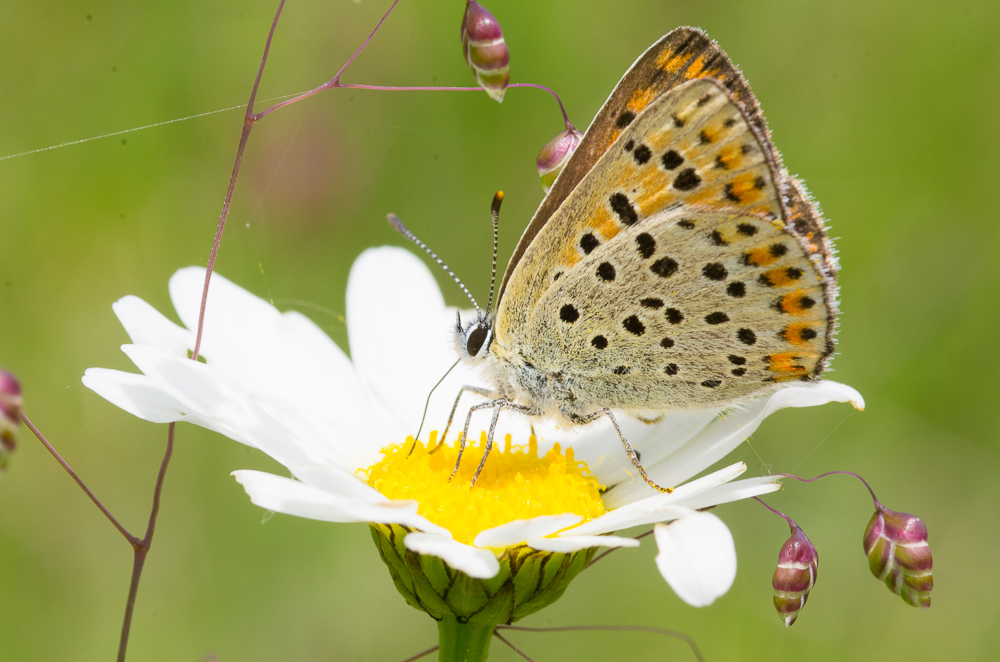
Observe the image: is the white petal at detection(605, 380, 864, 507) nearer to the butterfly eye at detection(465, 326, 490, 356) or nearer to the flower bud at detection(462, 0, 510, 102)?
the butterfly eye at detection(465, 326, 490, 356)

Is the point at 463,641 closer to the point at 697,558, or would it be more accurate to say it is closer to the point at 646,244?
the point at 697,558

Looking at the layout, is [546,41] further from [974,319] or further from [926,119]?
[974,319]

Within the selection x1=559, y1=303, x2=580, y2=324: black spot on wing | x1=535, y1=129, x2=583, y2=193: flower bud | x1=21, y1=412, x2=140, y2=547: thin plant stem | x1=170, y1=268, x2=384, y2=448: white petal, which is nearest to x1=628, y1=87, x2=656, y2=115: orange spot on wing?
x1=535, y1=129, x2=583, y2=193: flower bud

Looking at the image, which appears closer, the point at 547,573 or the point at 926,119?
the point at 547,573

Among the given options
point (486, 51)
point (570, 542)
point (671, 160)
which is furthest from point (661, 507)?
point (486, 51)

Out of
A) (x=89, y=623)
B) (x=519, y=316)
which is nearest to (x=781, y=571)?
(x=519, y=316)

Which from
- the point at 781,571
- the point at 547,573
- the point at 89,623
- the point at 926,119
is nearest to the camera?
the point at 781,571
